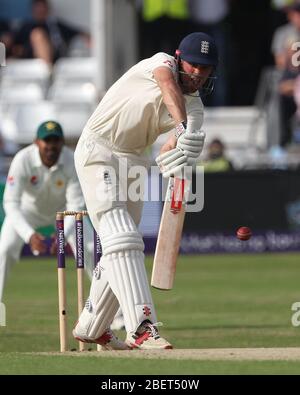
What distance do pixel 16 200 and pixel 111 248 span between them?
11.2 ft

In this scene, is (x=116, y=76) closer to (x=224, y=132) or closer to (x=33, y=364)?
(x=224, y=132)

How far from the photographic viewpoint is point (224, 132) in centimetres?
2131

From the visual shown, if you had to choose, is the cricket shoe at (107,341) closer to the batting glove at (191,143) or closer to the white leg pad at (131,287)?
the white leg pad at (131,287)

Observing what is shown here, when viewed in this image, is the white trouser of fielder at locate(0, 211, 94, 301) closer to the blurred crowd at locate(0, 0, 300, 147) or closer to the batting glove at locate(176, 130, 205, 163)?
the batting glove at locate(176, 130, 205, 163)

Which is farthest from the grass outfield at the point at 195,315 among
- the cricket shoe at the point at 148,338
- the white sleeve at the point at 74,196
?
the white sleeve at the point at 74,196

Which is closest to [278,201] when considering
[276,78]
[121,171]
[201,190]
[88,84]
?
[201,190]

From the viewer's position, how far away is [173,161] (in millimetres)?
7414

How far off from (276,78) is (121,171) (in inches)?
525

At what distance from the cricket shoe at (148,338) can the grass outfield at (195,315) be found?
35cm

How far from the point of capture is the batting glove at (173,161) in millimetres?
7383

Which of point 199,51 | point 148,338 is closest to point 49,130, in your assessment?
point 199,51

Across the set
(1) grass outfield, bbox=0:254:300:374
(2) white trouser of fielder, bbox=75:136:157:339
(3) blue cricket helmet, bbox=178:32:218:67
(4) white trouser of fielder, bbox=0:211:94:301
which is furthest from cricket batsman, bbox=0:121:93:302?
(3) blue cricket helmet, bbox=178:32:218:67

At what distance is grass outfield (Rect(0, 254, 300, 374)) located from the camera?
6992mm

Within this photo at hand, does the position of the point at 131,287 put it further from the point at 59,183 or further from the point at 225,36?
the point at 225,36
